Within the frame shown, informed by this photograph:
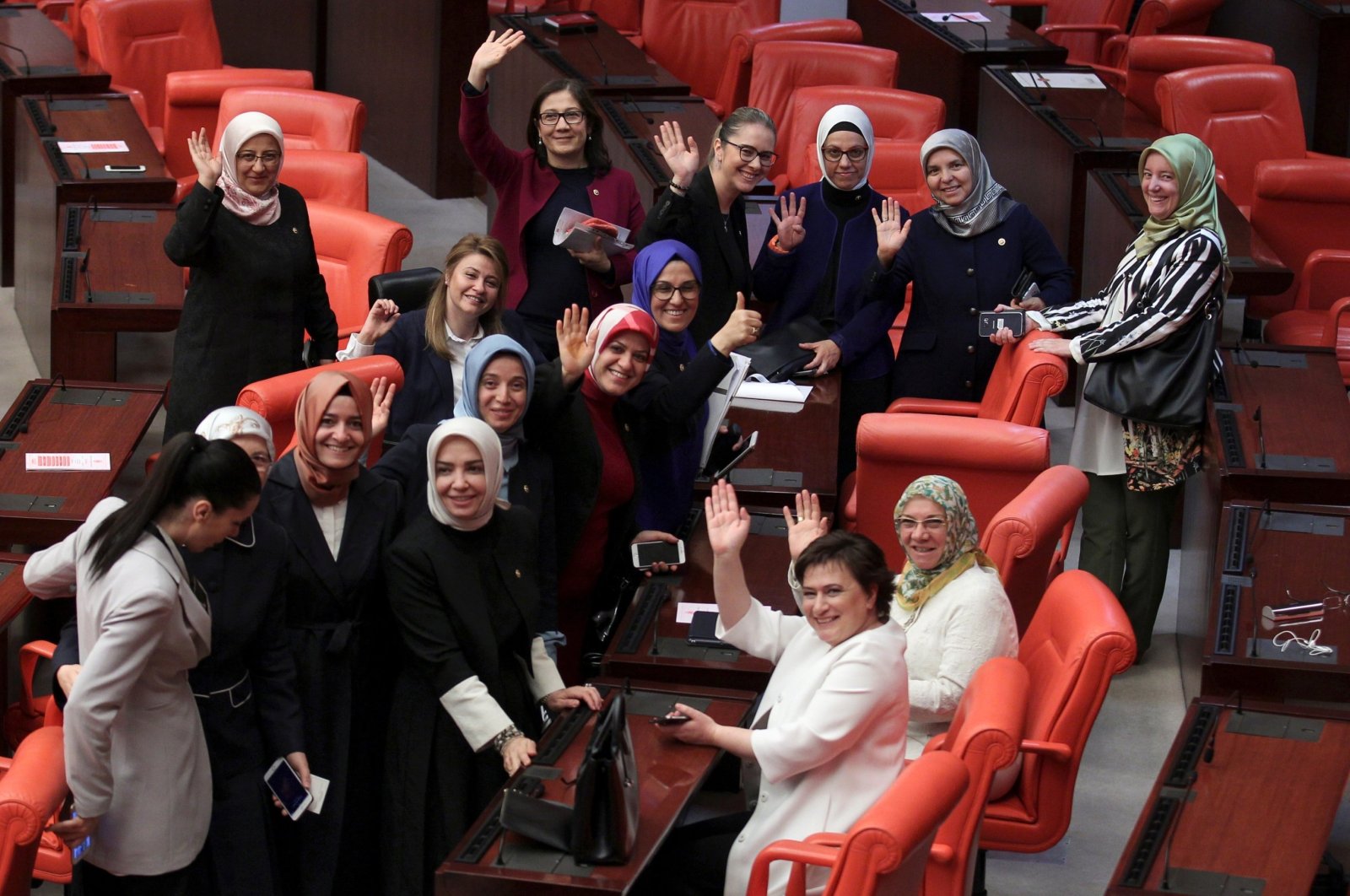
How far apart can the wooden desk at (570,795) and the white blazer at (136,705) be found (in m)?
0.52

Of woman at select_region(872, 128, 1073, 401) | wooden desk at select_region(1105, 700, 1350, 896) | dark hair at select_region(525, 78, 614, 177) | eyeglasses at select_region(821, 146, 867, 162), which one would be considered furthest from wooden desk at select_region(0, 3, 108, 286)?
wooden desk at select_region(1105, 700, 1350, 896)

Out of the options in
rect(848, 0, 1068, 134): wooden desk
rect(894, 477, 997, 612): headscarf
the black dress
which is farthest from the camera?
rect(848, 0, 1068, 134): wooden desk

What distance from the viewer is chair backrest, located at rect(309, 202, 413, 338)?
6379 millimetres

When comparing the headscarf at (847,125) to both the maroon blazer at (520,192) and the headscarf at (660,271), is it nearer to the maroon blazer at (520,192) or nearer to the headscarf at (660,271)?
the maroon blazer at (520,192)

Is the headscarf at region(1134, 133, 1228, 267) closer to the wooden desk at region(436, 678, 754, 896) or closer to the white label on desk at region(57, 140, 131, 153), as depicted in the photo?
the wooden desk at region(436, 678, 754, 896)

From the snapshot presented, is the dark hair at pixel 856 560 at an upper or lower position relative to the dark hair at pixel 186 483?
lower

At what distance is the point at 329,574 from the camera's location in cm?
382

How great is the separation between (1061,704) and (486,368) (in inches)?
57.8

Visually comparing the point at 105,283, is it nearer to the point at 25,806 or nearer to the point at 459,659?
the point at 459,659

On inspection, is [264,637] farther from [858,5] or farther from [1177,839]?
[858,5]

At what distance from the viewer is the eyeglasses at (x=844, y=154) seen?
219 inches

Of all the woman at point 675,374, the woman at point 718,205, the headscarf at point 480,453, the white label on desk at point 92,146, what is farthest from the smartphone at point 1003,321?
the white label on desk at point 92,146

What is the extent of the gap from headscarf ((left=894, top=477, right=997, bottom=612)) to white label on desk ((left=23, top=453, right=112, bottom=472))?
225 centimetres

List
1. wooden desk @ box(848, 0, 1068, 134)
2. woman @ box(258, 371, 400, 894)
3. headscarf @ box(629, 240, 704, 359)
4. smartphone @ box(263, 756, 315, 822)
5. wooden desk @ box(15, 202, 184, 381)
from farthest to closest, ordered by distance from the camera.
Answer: wooden desk @ box(848, 0, 1068, 134), wooden desk @ box(15, 202, 184, 381), headscarf @ box(629, 240, 704, 359), woman @ box(258, 371, 400, 894), smartphone @ box(263, 756, 315, 822)
